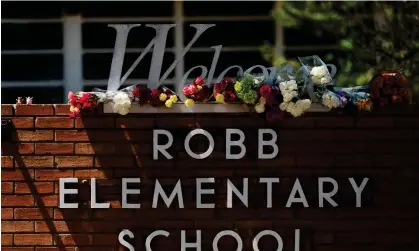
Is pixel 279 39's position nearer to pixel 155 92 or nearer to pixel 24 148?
pixel 155 92

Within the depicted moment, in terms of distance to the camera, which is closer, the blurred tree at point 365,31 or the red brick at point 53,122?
the red brick at point 53,122

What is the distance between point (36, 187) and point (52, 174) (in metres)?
0.12

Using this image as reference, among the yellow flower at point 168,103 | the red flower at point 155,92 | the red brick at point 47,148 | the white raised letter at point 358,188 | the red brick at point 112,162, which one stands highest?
the red flower at point 155,92

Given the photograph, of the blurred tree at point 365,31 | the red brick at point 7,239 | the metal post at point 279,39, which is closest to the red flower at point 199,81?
the red brick at point 7,239

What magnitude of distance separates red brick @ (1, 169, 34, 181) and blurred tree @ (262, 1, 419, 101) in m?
2.30

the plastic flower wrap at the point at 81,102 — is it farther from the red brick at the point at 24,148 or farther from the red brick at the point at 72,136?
the red brick at the point at 24,148

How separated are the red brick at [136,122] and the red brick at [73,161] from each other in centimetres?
26

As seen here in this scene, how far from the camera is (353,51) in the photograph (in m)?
5.59

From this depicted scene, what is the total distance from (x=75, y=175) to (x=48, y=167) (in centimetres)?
16

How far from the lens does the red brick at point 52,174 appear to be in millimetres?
4035

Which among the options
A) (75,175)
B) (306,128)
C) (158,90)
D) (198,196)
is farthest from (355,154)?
(75,175)

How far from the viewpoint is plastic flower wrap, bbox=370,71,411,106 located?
4016 millimetres

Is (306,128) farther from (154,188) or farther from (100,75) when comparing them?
(100,75)

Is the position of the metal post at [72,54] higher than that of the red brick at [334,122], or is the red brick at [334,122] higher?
the metal post at [72,54]
